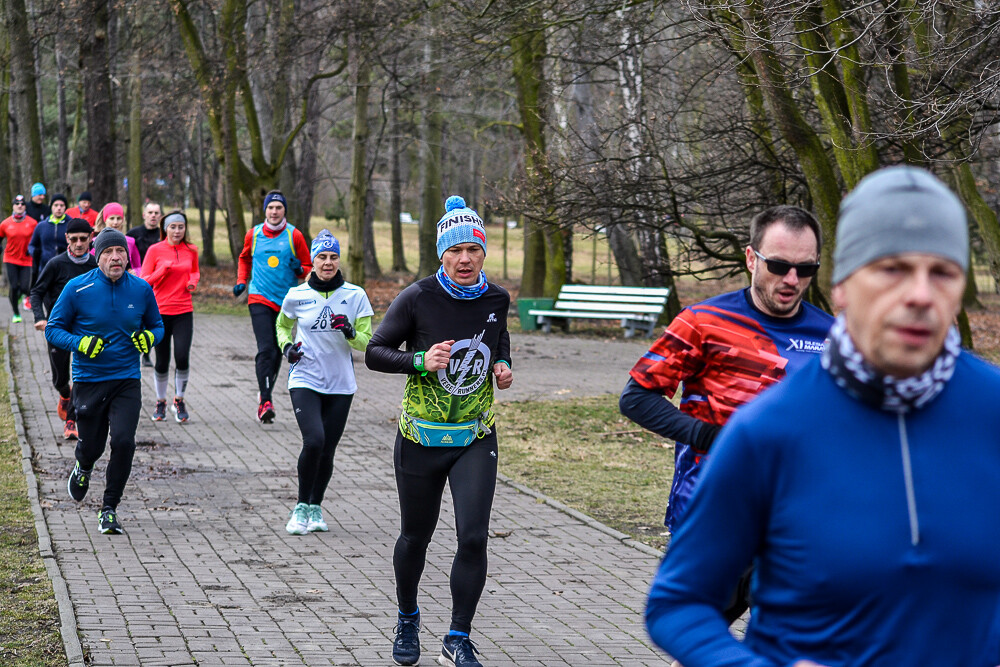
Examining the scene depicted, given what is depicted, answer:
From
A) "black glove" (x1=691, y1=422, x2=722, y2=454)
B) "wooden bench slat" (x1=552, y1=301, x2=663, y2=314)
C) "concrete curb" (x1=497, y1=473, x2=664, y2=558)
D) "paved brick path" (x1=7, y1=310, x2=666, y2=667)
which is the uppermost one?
"black glove" (x1=691, y1=422, x2=722, y2=454)

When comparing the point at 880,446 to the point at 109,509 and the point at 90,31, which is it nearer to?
the point at 109,509

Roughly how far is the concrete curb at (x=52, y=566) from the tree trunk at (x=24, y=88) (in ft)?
56.4

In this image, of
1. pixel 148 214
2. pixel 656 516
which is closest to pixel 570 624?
pixel 656 516

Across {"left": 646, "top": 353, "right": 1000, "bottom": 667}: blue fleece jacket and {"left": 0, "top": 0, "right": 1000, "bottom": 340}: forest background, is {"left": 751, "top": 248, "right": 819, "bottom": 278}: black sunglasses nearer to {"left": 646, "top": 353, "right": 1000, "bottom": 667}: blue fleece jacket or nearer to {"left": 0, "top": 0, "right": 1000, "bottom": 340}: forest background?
{"left": 646, "top": 353, "right": 1000, "bottom": 667}: blue fleece jacket

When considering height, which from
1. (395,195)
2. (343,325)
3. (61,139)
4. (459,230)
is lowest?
(343,325)

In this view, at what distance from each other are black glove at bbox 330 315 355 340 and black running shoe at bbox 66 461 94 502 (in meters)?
2.14

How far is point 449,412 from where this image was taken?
5730mm

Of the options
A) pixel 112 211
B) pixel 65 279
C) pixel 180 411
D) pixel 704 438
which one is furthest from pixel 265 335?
pixel 704 438

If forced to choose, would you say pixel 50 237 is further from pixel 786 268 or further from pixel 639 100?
pixel 786 268

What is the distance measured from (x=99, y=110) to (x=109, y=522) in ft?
64.5

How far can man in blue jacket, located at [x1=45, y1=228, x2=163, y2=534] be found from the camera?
8.21 m

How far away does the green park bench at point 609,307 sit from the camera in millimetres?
23891

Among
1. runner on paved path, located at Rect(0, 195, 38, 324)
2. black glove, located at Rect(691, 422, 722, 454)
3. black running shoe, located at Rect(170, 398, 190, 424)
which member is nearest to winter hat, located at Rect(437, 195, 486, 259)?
black glove, located at Rect(691, 422, 722, 454)

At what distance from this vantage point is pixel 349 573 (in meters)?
7.50
